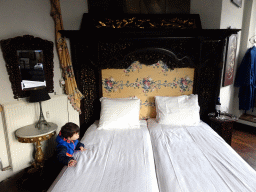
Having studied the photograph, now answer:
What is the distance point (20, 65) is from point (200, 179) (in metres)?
2.26

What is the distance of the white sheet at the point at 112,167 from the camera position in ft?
4.16

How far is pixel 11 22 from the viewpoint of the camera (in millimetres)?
1952

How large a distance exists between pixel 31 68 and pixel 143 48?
1.53m

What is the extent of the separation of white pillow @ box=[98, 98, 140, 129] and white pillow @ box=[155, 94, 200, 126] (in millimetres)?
347

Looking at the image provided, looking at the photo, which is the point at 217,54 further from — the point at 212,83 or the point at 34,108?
the point at 34,108

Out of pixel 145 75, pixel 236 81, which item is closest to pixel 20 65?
pixel 145 75

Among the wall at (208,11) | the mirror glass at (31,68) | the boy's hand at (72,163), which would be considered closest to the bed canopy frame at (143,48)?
the wall at (208,11)

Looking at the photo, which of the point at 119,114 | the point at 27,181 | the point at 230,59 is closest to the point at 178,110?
the point at 119,114

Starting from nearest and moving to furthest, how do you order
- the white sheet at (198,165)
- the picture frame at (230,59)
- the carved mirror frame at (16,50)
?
the white sheet at (198,165)
the carved mirror frame at (16,50)
the picture frame at (230,59)

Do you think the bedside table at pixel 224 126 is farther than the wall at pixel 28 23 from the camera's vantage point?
Yes

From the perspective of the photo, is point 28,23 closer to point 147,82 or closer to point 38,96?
point 38,96

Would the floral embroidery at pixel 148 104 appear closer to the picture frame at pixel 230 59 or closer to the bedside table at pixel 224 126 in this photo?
the bedside table at pixel 224 126

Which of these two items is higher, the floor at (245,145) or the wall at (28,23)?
the wall at (28,23)

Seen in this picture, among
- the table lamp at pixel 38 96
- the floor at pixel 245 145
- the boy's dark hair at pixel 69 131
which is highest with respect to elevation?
the table lamp at pixel 38 96
